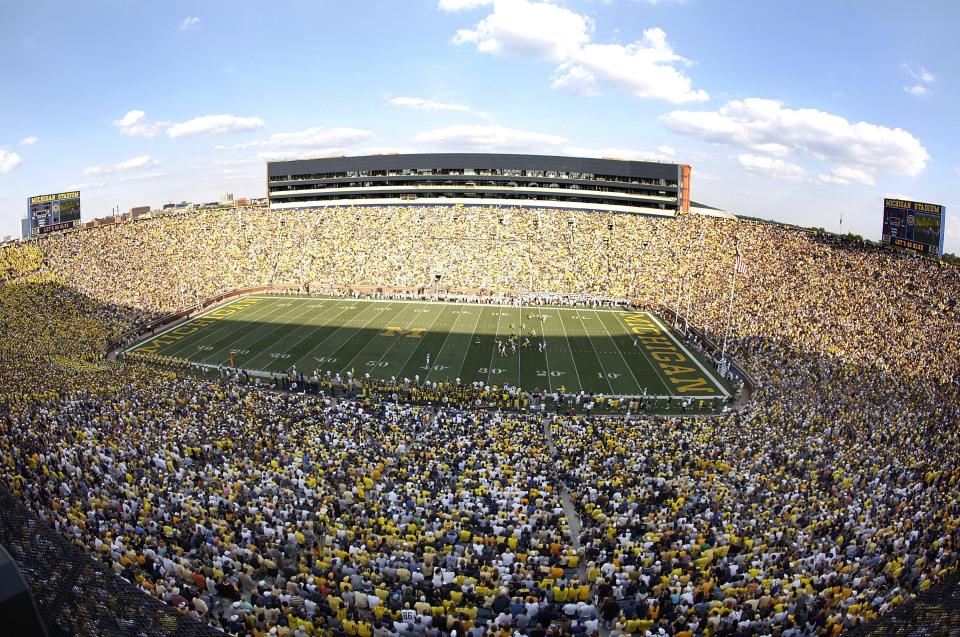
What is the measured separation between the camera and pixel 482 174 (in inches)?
2921

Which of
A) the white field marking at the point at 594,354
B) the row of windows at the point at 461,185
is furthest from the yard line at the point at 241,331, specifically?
the row of windows at the point at 461,185

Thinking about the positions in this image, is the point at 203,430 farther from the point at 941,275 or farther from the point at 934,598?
the point at 941,275

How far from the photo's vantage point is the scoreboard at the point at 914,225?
128ft

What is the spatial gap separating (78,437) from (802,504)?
20742 millimetres

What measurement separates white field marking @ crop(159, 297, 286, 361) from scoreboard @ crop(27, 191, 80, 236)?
19861 mm

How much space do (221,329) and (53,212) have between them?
26.9 meters

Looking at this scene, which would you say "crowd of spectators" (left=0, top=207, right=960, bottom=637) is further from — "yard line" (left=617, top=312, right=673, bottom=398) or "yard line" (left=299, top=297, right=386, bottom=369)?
"yard line" (left=299, top=297, right=386, bottom=369)

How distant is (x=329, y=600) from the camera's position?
36.6ft

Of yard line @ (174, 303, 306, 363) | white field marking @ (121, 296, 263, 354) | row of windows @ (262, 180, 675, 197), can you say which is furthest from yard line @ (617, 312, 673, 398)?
row of windows @ (262, 180, 675, 197)

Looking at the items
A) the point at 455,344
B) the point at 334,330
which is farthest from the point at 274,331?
the point at 455,344

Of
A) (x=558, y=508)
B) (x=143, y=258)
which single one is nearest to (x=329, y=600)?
(x=558, y=508)

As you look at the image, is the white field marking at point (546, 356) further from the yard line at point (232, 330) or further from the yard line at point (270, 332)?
the yard line at point (232, 330)

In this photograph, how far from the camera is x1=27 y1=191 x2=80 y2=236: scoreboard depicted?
2160 inches

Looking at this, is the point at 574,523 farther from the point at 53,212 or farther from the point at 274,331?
the point at 53,212
